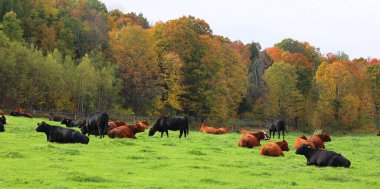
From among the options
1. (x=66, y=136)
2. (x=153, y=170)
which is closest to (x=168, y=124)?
(x=66, y=136)

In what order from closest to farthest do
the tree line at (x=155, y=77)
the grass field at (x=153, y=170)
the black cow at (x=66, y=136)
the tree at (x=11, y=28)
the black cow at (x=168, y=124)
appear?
1. the grass field at (x=153, y=170)
2. the black cow at (x=66, y=136)
3. the black cow at (x=168, y=124)
4. the tree line at (x=155, y=77)
5. the tree at (x=11, y=28)

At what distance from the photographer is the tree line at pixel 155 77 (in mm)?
66562

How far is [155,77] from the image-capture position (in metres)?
77.7

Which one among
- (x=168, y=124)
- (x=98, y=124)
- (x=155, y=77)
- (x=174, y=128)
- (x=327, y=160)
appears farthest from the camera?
(x=155, y=77)

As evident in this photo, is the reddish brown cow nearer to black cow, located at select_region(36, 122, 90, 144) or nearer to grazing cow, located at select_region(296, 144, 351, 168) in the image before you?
grazing cow, located at select_region(296, 144, 351, 168)

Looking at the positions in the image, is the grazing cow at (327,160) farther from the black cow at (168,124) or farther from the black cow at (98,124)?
the black cow at (168,124)

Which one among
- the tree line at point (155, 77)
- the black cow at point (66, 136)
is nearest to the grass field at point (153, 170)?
the black cow at point (66, 136)

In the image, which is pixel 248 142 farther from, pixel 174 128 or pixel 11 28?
pixel 11 28

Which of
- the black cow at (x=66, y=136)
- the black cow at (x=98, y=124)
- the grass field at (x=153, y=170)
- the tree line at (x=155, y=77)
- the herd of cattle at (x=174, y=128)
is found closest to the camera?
the grass field at (x=153, y=170)

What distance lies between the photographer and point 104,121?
2997 centimetres

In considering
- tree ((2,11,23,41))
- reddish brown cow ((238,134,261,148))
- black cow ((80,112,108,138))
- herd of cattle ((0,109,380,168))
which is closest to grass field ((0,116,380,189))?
herd of cattle ((0,109,380,168))

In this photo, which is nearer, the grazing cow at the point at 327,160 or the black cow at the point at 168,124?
the grazing cow at the point at 327,160

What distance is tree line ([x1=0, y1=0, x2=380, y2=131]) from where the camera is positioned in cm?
6656

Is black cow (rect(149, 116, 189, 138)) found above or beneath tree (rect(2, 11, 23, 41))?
beneath
